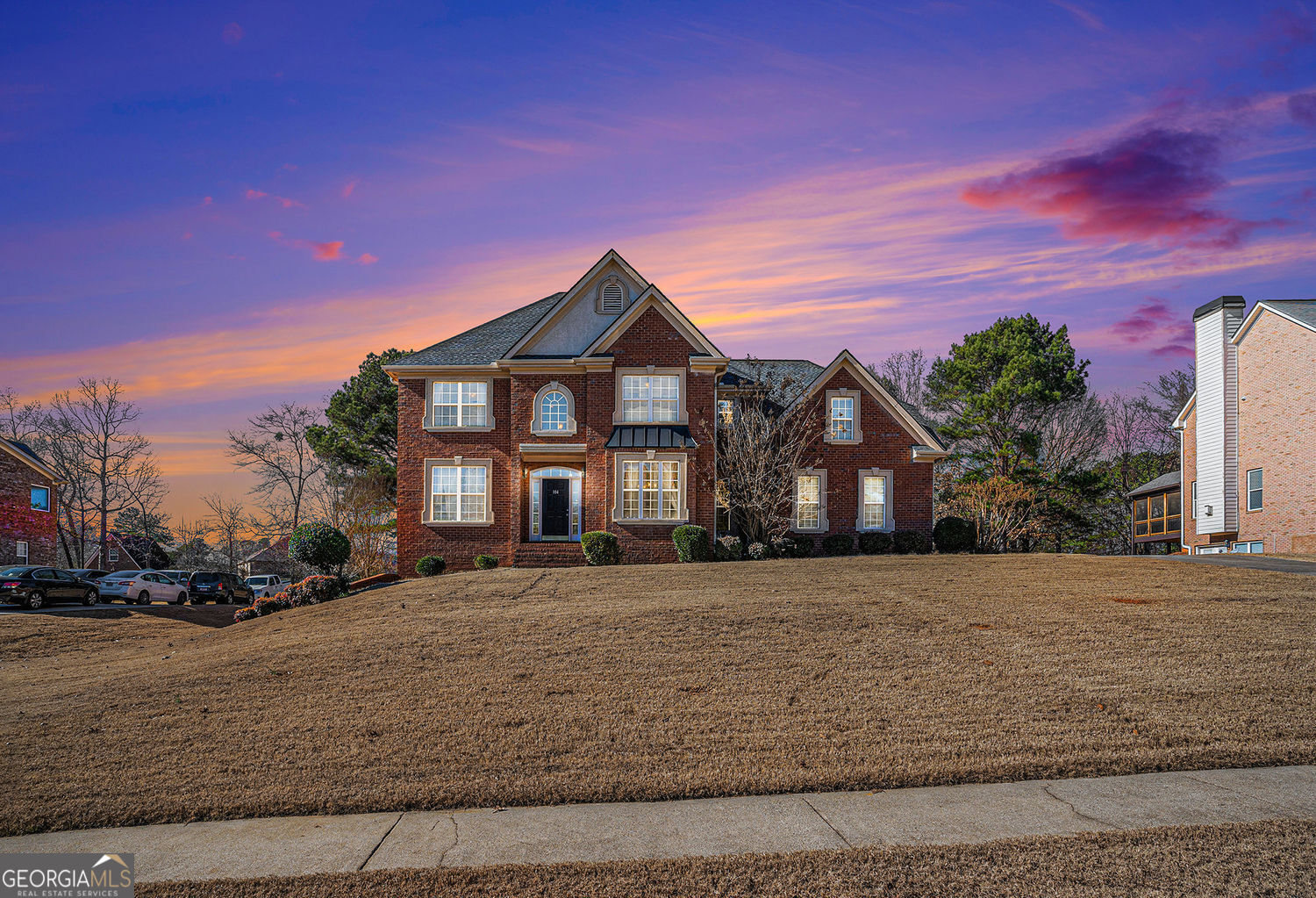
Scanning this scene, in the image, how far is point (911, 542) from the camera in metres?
29.2

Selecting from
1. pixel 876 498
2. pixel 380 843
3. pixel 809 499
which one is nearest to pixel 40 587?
pixel 809 499

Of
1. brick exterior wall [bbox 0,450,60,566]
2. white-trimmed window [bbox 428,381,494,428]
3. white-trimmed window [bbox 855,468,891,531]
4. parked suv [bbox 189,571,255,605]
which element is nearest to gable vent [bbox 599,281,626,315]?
white-trimmed window [bbox 428,381,494,428]

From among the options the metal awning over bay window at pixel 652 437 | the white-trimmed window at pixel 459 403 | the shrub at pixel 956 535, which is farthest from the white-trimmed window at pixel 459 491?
the shrub at pixel 956 535

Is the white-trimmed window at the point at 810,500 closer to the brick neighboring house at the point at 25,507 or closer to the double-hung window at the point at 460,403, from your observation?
the double-hung window at the point at 460,403

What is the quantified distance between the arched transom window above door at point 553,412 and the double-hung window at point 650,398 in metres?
1.87

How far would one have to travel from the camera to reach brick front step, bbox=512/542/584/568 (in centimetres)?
2666

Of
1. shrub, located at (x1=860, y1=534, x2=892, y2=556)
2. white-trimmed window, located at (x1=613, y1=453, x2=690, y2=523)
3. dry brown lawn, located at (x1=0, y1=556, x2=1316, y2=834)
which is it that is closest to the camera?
dry brown lawn, located at (x1=0, y1=556, x2=1316, y2=834)

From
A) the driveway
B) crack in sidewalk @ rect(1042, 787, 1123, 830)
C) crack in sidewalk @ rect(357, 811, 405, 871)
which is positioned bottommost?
crack in sidewalk @ rect(357, 811, 405, 871)

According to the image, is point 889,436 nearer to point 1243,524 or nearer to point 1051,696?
point 1243,524

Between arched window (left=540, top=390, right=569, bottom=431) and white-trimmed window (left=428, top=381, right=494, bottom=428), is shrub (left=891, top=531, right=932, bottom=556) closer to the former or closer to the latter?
arched window (left=540, top=390, right=569, bottom=431)

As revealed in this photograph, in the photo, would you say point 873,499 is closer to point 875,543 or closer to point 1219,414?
point 875,543

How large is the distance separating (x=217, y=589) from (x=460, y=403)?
58.1 ft

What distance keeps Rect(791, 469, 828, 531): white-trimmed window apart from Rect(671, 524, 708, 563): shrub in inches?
208

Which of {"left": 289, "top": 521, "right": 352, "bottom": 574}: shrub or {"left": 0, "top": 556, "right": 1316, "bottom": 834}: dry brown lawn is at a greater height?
{"left": 289, "top": 521, "right": 352, "bottom": 574}: shrub
